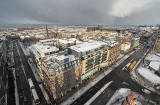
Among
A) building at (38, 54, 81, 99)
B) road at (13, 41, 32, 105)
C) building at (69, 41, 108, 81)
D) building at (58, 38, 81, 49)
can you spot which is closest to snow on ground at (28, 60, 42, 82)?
road at (13, 41, 32, 105)

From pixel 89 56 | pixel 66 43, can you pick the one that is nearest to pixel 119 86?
pixel 89 56

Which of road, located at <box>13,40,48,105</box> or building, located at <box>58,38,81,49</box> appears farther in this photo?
building, located at <box>58,38,81,49</box>

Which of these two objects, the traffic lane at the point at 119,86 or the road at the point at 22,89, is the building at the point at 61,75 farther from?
the traffic lane at the point at 119,86

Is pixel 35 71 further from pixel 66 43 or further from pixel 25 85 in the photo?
pixel 66 43

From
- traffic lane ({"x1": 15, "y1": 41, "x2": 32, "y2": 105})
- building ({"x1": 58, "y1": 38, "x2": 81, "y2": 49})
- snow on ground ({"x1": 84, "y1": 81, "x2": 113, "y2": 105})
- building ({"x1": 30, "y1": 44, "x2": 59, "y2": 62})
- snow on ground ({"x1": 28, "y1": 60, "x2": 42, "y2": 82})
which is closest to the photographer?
snow on ground ({"x1": 84, "y1": 81, "x2": 113, "y2": 105})

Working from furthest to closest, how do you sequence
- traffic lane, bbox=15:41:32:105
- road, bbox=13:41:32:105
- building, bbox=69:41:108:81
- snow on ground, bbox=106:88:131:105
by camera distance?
building, bbox=69:41:108:81 → traffic lane, bbox=15:41:32:105 → road, bbox=13:41:32:105 → snow on ground, bbox=106:88:131:105

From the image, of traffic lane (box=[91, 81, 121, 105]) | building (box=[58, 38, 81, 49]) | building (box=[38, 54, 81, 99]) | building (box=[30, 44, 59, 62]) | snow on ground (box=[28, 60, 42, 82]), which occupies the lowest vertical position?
traffic lane (box=[91, 81, 121, 105])

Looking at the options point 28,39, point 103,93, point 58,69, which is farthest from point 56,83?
point 28,39

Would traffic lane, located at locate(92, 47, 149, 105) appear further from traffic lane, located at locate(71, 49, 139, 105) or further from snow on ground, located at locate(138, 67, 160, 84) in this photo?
snow on ground, located at locate(138, 67, 160, 84)

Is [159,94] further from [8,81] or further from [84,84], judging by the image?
[8,81]

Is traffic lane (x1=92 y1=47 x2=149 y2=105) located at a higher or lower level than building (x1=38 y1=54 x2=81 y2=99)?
lower
